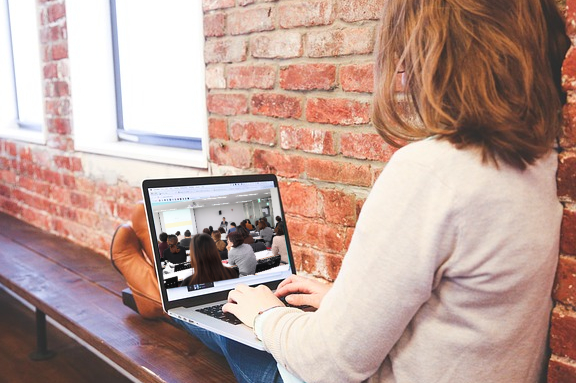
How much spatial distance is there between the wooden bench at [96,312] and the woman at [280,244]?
30cm

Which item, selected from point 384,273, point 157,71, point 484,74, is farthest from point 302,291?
point 157,71

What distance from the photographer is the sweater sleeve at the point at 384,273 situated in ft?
2.68

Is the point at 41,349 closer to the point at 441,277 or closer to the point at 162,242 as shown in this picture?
the point at 162,242

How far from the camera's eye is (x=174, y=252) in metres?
1.37

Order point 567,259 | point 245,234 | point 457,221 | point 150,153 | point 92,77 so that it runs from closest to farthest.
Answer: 1. point 457,221
2. point 567,259
3. point 245,234
4. point 150,153
5. point 92,77

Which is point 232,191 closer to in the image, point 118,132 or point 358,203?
point 358,203

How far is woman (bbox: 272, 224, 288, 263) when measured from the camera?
151 centimetres

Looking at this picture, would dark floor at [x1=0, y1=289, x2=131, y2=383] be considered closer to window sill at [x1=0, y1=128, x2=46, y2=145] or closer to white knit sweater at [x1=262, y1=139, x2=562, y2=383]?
window sill at [x1=0, y1=128, x2=46, y2=145]

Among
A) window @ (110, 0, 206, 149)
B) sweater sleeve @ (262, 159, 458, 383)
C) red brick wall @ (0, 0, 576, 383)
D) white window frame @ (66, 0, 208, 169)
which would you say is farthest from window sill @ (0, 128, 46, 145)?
sweater sleeve @ (262, 159, 458, 383)

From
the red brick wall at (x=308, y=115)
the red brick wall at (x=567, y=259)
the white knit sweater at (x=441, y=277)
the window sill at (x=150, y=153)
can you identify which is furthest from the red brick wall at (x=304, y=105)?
the white knit sweater at (x=441, y=277)

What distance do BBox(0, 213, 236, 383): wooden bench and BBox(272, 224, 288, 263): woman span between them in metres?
0.30

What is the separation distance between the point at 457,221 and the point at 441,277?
0.34 ft

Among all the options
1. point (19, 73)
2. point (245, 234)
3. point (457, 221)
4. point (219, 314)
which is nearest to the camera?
point (457, 221)

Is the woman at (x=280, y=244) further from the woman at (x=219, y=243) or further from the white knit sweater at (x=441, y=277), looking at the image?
the white knit sweater at (x=441, y=277)
